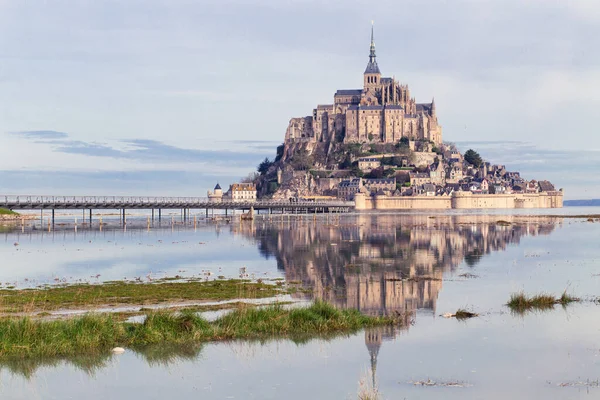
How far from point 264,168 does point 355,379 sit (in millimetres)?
184618

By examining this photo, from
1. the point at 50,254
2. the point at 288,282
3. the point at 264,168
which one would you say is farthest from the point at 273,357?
→ the point at 264,168

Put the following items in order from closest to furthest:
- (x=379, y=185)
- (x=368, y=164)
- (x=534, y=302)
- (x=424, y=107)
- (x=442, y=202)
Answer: (x=534, y=302) → (x=379, y=185) → (x=442, y=202) → (x=368, y=164) → (x=424, y=107)

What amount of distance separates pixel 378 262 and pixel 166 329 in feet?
63.5

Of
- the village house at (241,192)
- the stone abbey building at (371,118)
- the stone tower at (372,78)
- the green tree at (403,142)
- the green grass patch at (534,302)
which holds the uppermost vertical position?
the stone tower at (372,78)

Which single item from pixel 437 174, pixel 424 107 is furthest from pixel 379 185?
pixel 424 107

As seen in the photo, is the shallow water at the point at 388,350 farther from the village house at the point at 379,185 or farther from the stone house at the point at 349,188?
the village house at the point at 379,185

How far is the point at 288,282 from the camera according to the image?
2800 cm

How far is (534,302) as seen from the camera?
69.6 feet

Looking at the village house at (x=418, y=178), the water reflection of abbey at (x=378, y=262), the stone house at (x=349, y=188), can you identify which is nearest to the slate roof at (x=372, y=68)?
the village house at (x=418, y=178)

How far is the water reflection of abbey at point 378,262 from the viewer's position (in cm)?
2331

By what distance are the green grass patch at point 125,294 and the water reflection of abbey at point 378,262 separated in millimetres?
2134

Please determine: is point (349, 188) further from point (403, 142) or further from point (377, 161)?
point (403, 142)

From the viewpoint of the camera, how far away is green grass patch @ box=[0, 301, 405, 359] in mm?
15688

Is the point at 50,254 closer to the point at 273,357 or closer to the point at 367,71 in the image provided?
the point at 273,357
